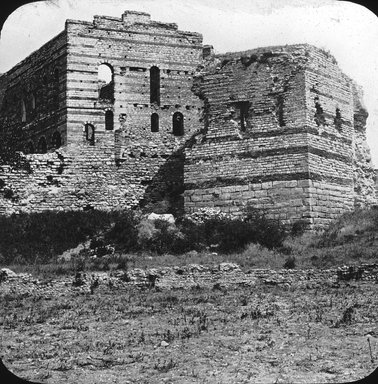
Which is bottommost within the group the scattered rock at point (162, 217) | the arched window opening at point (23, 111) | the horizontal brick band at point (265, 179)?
the scattered rock at point (162, 217)

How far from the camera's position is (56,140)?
3192 cm

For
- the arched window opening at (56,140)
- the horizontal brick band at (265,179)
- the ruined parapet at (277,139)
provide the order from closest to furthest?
1. the horizontal brick band at (265,179)
2. the ruined parapet at (277,139)
3. the arched window opening at (56,140)

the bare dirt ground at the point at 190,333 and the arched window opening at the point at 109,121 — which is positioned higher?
the arched window opening at the point at 109,121

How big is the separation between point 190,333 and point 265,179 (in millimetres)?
12579

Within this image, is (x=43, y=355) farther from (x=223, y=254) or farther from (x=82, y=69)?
(x=82, y=69)

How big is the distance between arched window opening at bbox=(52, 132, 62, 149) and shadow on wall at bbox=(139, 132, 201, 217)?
4.29m

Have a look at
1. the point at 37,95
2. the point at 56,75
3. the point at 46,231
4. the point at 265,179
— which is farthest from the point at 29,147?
the point at 265,179

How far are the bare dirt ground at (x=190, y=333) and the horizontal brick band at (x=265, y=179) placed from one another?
24.8 feet

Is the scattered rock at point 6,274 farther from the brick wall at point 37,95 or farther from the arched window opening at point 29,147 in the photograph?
the arched window opening at point 29,147

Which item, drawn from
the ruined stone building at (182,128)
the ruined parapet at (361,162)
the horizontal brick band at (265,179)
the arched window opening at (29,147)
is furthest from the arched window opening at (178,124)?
the ruined parapet at (361,162)

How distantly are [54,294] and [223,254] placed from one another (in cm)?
616

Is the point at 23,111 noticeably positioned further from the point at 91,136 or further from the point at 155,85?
the point at 155,85

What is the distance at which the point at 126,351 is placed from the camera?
1448 cm

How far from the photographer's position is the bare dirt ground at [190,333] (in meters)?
13.1
